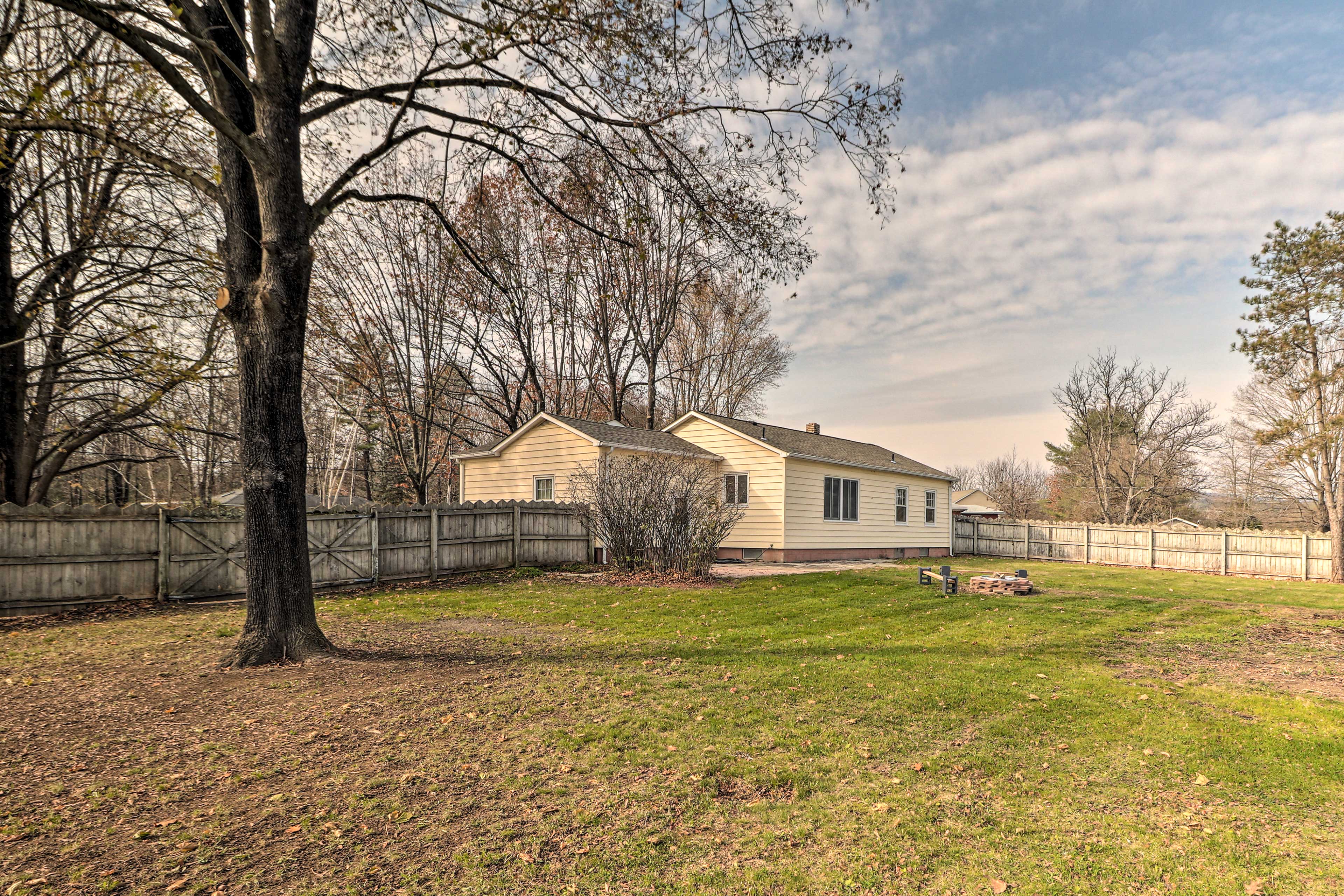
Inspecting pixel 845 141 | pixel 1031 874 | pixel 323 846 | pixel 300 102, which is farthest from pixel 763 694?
pixel 300 102

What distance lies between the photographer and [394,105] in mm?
6891

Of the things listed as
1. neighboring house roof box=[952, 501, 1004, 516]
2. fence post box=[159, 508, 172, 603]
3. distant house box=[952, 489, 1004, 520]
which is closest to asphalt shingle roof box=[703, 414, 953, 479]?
fence post box=[159, 508, 172, 603]

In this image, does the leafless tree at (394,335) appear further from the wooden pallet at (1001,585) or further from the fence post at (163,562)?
the wooden pallet at (1001,585)

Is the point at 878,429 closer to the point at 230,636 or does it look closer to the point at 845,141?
the point at 845,141

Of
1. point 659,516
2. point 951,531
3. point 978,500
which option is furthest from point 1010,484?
point 659,516

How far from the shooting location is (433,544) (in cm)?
1340

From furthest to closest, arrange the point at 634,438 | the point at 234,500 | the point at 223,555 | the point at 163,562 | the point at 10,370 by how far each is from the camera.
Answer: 1. the point at 234,500
2. the point at 634,438
3. the point at 223,555
4. the point at 10,370
5. the point at 163,562

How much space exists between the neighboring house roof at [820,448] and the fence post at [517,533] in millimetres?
6568

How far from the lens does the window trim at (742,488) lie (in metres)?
18.2

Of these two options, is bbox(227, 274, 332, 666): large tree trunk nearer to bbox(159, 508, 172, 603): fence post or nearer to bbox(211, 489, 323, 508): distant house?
bbox(159, 508, 172, 603): fence post

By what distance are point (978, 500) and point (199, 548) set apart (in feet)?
153

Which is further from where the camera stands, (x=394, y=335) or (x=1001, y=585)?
(x=394, y=335)

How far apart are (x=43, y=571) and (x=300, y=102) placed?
27.6 ft

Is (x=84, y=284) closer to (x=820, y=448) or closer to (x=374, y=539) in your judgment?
(x=374, y=539)
